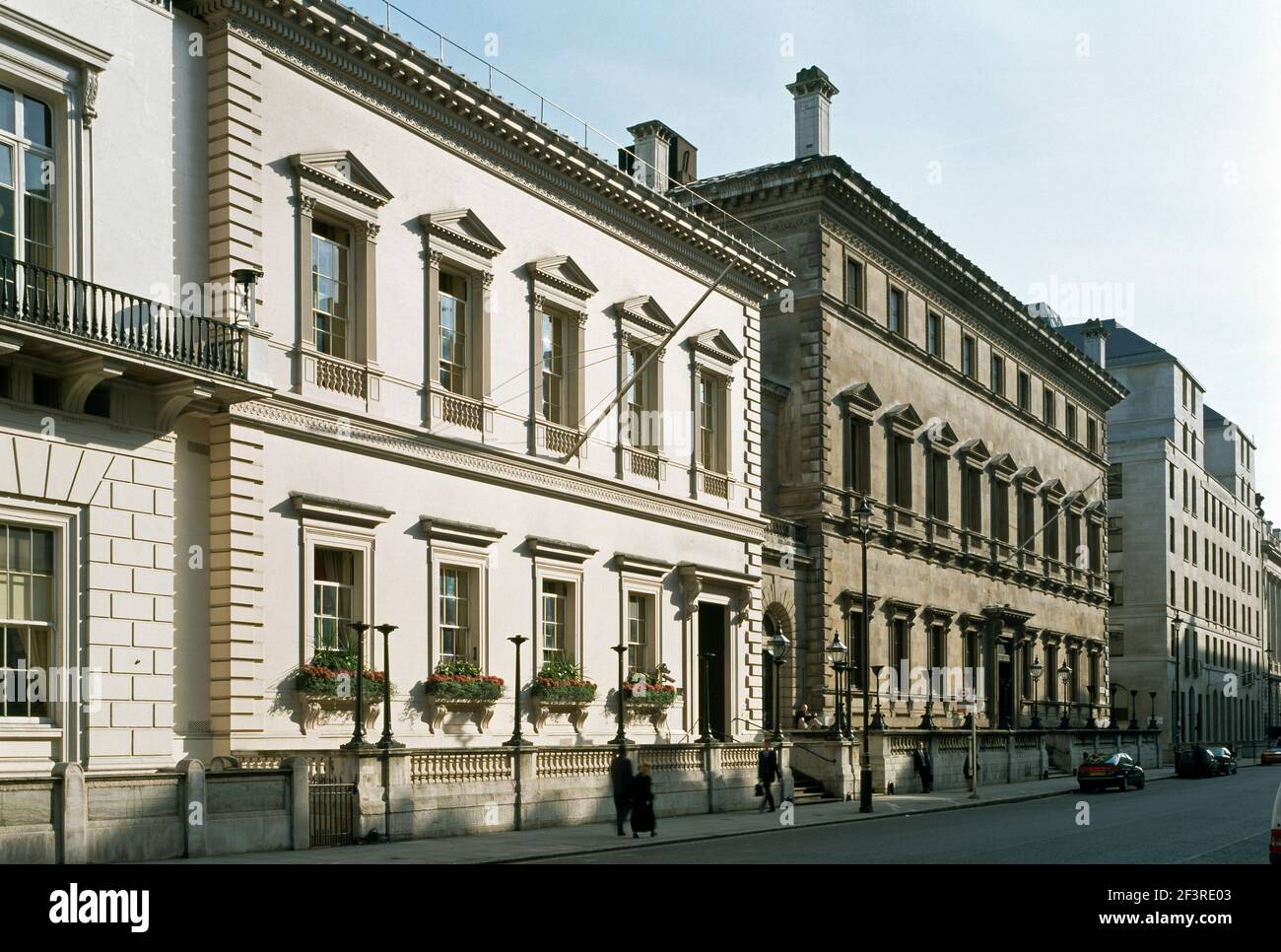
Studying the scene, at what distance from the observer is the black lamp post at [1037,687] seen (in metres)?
63.6

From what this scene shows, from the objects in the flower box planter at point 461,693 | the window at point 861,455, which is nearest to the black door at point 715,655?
the flower box planter at point 461,693

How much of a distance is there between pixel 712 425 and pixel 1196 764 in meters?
35.6

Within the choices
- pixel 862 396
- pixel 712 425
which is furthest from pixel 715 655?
pixel 862 396

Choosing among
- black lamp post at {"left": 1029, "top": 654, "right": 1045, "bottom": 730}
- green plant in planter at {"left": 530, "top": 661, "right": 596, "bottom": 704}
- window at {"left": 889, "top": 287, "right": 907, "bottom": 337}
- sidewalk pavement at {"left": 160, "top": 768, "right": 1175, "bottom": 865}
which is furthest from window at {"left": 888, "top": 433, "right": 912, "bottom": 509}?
green plant in planter at {"left": 530, "top": 661, "right": 596, "bottom": 704}

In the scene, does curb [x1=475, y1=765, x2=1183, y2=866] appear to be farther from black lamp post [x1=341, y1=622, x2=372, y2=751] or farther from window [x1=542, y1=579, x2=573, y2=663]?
window [x1=542, y1=579, x2=573, y2=663]

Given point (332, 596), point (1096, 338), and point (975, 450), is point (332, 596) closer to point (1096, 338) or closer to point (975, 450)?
point (975, 450)

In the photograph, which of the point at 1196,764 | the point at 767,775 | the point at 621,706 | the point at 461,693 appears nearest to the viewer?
the point at 461,693

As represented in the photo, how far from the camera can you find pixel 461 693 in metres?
30.2

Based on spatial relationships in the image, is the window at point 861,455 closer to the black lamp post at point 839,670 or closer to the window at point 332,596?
the black lamp post at point 839,670

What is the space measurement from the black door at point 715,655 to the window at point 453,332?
11.1 meters

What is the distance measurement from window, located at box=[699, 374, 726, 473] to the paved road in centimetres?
1071

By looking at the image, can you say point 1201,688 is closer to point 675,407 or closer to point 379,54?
point 675,407
